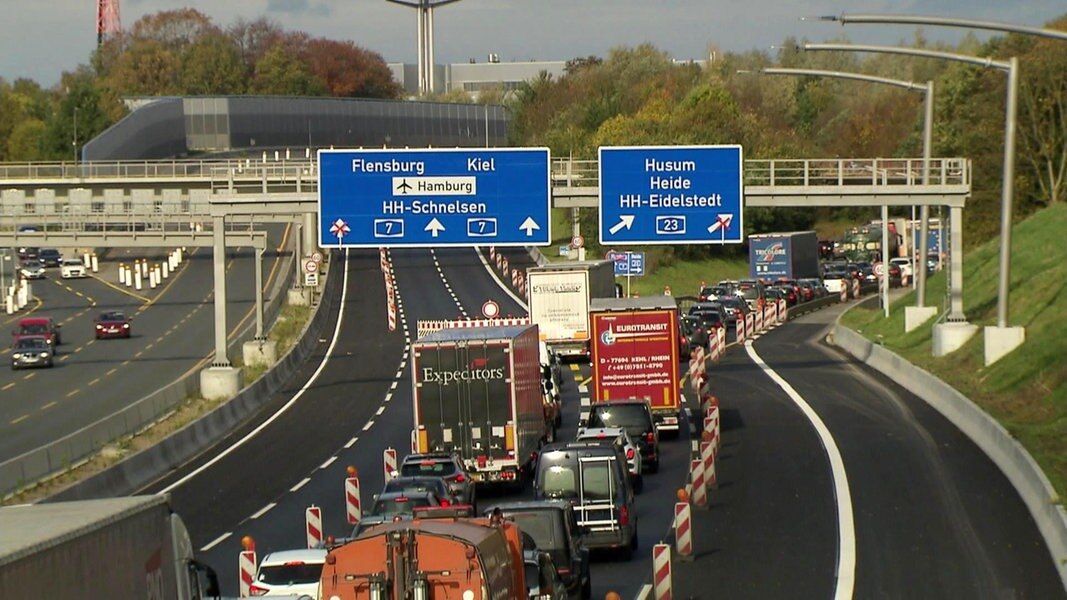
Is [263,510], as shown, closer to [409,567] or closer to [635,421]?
[635,421]

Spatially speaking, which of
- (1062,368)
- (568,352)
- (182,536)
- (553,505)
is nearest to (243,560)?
(553,505)

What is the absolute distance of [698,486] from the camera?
2980 cm

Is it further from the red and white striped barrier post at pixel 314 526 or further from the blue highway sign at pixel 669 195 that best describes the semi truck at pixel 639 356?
the red and white striped barrier post at pixel 314 526

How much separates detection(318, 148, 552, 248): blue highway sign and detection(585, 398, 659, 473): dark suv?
29.4 ft

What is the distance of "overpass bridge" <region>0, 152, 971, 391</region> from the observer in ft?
152

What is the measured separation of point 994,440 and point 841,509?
6100mm

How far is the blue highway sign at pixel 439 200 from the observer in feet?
146

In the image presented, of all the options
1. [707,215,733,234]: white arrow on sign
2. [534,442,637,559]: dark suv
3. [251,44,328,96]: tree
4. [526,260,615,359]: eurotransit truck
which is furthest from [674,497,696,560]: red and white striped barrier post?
[251,44,328,96]: tree

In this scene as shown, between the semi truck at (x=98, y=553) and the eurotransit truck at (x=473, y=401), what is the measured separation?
18.9 meters

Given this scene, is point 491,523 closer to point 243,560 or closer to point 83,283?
point 243,560

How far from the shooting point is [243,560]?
70.4 feet

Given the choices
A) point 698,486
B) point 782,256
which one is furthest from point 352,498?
point 782,256

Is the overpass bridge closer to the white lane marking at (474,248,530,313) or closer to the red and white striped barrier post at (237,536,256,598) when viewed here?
the white lane marking at (474,248,530,313)

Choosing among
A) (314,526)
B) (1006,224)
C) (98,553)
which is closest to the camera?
(98,553)
